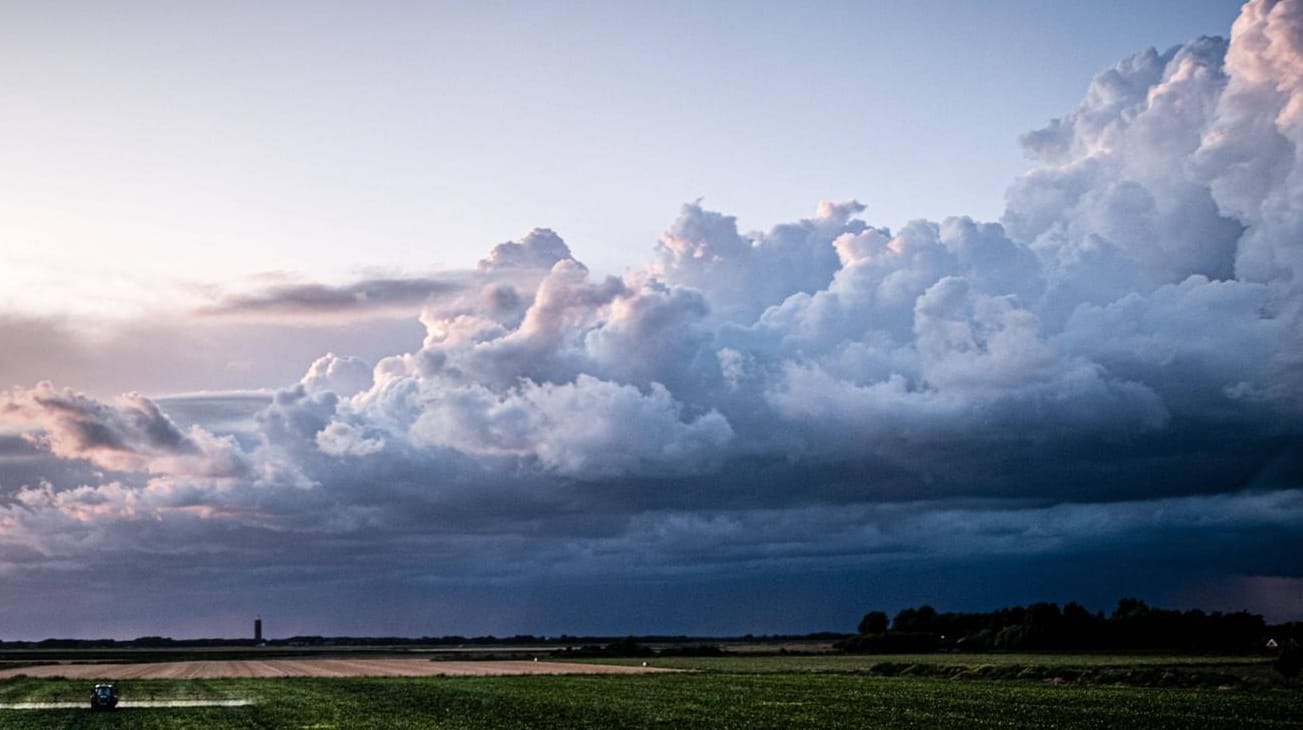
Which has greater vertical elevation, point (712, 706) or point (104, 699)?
point (104, 699)

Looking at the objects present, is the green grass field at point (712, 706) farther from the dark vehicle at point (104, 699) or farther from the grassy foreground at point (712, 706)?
the dark vehicle at point (104, 699)

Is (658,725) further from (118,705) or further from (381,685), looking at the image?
(381,685)

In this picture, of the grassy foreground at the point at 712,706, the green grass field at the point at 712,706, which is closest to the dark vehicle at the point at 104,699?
the green grass field at the point at 712,706

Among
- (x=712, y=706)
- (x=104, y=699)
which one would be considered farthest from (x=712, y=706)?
(x=104, y=699)

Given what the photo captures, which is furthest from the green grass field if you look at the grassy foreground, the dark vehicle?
the dark vehicle

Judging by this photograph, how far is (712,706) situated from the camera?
79.6m

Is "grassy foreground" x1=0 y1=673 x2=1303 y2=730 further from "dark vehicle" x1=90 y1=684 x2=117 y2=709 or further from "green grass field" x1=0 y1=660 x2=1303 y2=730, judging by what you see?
"dark vehicle" x1=90 y1=684 x2=117 y2=709

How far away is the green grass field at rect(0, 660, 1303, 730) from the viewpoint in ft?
209

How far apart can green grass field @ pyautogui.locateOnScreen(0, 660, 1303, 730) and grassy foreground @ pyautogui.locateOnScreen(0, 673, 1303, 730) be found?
0.09 meters

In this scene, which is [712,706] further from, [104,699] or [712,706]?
[104,699]

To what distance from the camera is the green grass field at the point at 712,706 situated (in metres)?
63.7

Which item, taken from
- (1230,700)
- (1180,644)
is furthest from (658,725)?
(1180,644)

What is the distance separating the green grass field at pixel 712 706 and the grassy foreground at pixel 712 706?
91mm

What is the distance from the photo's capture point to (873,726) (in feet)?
202
